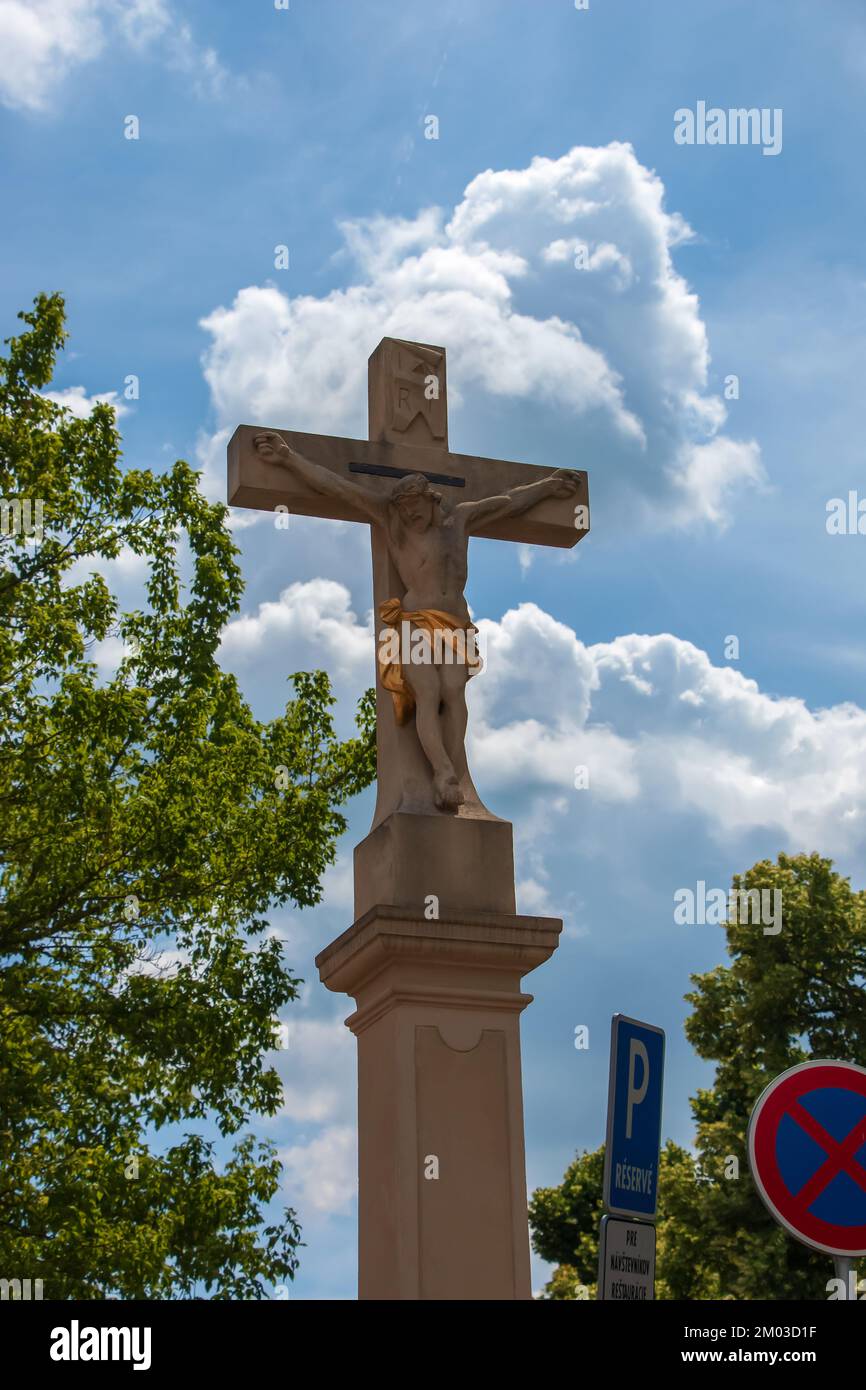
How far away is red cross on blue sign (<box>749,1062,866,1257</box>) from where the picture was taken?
5.94 meters

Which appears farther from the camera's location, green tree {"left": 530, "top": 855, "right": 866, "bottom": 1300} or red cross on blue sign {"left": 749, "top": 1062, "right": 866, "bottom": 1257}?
green tree {"left": 530, "top": 855, "right": 866, "bottom": 1300}

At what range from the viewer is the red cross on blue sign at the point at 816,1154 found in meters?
5.94

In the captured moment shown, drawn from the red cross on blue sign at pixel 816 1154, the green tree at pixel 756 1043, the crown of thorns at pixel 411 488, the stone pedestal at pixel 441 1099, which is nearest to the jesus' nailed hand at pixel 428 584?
the crown of thorns at pixel 411 488

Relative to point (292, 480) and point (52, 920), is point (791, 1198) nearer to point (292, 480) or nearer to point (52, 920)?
point (292, 480)

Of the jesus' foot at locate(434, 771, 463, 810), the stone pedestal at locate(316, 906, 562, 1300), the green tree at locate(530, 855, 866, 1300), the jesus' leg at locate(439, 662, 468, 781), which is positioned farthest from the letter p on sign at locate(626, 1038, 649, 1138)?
the green tree at locate(530, 855, 866, 1300)

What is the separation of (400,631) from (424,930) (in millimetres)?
1737

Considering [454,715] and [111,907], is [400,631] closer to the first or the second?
[454,715]

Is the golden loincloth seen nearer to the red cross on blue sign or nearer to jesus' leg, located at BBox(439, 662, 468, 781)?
jesus' leg, located at BBox(439, 662, 468, 781)

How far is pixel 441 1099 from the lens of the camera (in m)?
8.38

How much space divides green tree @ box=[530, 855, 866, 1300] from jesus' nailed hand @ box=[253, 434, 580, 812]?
15.9m

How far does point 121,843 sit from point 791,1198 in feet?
29.9
